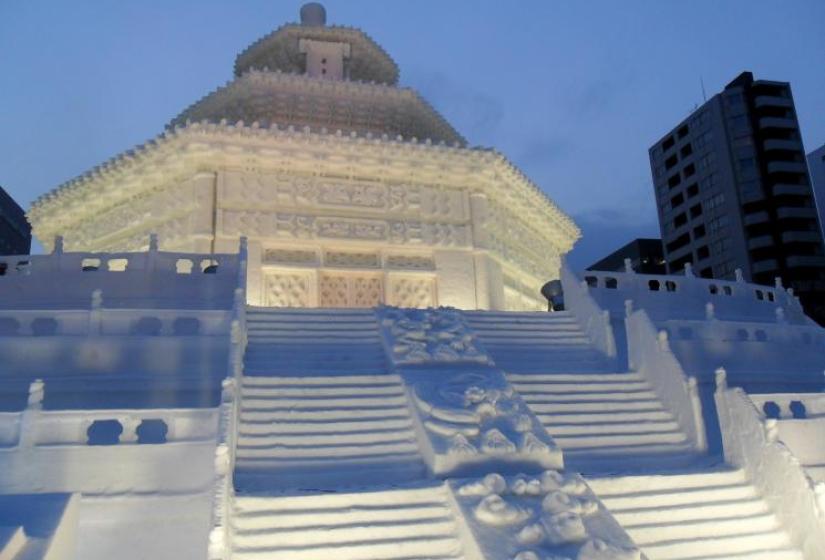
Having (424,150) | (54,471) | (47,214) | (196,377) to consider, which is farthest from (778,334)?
(47,214)

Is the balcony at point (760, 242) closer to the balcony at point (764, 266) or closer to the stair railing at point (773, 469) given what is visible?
the balcony at point (764, 266)

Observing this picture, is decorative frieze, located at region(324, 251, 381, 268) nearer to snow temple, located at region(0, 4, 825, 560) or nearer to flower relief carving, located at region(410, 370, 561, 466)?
snow temple, located at region(0, 4, 825, 560)

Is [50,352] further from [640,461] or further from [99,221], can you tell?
[99,221]

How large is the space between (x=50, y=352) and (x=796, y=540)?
1118cm

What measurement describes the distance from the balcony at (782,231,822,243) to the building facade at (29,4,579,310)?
32419mm

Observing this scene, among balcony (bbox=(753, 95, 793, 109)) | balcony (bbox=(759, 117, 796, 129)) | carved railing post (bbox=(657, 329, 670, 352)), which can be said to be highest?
balcony (bbox=(753, 95, 793, 109))

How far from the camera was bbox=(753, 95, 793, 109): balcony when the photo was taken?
51.3 meters

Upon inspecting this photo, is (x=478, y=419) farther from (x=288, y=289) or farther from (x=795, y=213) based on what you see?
(x=795, y=213)

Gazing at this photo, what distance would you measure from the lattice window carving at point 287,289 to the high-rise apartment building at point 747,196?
128 feet

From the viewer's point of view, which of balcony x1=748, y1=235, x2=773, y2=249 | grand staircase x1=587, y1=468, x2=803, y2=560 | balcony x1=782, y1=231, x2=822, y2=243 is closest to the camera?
grand staircase x1=587, y1=468, x2=803, y2=560

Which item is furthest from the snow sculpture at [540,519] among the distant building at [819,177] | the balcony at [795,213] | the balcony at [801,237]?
the distant building at [819,177]

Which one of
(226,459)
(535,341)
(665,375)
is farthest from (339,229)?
(226,459)

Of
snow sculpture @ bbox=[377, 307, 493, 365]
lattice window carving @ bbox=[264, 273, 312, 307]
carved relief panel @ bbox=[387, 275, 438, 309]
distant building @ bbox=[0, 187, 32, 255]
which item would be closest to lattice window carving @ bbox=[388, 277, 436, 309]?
carved relief panel @ bbox=[387, 275, 438, 309]

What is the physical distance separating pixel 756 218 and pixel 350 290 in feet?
131
